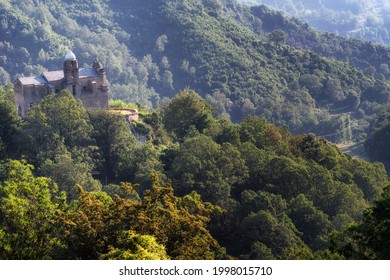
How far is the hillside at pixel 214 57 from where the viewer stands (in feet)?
321

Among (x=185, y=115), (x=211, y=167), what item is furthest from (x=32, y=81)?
(x=211, y=167)

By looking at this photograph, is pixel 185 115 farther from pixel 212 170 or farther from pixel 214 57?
pixel 214 57

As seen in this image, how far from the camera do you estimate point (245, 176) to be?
45.2 meters

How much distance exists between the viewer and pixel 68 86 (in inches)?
1929

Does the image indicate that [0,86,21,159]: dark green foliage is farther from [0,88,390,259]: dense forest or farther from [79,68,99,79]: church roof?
[79,68,99,79]: church roof

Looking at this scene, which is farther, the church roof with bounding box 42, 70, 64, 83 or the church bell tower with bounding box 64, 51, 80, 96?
the church roof with bounding box 42, 70, 64, 83

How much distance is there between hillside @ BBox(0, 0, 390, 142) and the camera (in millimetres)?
97875

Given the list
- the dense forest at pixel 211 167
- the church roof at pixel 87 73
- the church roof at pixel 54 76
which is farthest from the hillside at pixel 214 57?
the church roof at pixel 54 76

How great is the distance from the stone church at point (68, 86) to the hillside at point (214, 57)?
114 ft

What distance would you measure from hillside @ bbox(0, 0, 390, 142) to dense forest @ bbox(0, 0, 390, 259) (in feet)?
0.93

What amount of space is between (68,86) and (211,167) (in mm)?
10377

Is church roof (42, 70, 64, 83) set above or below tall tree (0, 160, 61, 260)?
below

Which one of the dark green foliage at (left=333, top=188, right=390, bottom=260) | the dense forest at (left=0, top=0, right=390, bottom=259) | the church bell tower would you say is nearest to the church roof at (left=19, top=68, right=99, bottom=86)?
the church bell tower

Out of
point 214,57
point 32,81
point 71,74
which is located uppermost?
point 71,74
